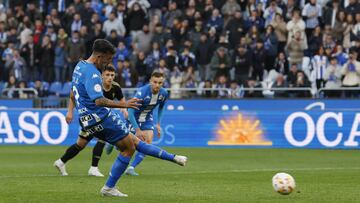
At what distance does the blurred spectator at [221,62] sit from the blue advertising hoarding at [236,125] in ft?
4.78

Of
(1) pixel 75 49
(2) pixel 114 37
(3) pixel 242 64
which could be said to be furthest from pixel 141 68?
(3) pixel 242 64

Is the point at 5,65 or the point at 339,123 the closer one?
the point at 339,123

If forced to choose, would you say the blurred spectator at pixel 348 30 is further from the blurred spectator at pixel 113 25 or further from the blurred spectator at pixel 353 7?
the blurred spectator at pixel 113 25

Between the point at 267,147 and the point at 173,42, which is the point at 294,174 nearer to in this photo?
the point at 267,147

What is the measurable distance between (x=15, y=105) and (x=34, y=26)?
4473 mm

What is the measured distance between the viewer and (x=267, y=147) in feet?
82.2

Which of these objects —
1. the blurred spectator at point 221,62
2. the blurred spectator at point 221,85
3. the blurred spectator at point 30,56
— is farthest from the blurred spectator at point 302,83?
the blurred spectator at point 30,56

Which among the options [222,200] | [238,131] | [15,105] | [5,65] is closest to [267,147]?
[238,131]

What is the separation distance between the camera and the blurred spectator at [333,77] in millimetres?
26281

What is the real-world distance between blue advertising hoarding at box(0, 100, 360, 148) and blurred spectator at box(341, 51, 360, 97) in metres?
0.88

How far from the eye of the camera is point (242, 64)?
27891 millimetres

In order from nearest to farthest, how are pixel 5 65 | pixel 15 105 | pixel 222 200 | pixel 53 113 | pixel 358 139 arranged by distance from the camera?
pixel 222 200 < pixel 358 139 < pixel 53 113 < pixel 15 105 < pixel 5 65

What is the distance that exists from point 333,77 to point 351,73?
0.67 meters

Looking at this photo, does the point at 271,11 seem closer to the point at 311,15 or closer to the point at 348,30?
the point at 311,15
